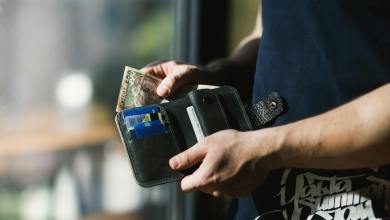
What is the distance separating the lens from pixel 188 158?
2.71 ft

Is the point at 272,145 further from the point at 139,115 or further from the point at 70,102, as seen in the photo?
the point at 70,102

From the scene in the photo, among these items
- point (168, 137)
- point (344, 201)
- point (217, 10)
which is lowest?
point (344, 201)

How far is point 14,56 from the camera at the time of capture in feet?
5.96

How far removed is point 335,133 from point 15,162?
136 cm

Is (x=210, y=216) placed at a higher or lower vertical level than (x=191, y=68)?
lower

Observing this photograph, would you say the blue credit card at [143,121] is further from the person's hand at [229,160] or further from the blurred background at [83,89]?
the blurred background at [83,89]

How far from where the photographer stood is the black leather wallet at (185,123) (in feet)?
2.85

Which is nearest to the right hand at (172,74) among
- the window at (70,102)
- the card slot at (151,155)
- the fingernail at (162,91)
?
the fingernail at (162,91)

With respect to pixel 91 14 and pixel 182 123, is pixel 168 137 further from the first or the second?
pixel 91 14

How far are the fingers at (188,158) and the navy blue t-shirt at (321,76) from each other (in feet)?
0.50

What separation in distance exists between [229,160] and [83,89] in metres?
1.29

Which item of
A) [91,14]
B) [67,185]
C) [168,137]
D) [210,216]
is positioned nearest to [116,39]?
[91,14]

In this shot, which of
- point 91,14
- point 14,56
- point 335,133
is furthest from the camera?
point 91,14

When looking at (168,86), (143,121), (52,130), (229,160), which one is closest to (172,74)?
(168,86)
